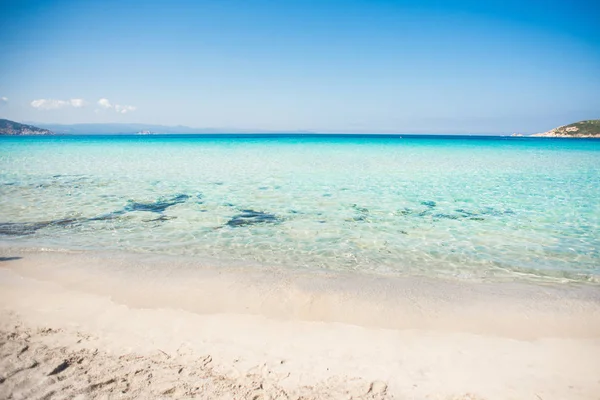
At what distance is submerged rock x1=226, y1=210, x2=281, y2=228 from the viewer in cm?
830

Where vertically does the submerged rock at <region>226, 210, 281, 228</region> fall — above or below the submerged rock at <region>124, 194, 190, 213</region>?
below

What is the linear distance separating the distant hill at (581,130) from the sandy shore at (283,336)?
467 feet

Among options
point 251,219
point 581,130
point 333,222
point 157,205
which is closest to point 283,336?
point 333,222

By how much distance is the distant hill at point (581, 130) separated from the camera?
10975 cm

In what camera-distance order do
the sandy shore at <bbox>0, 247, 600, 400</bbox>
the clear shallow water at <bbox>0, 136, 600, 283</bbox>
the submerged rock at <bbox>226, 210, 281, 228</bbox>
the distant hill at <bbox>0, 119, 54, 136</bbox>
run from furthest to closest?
the distant hill at <bbox>0, 119, 54, 136</bbox>
the submerged rock at <bbox>226, 210, 281, 228</bbox>
the clear shallow water at <bbox>0, 136, 600, 283</bbox>
the sandy shore at <bbox>0, 247, 600, 400</bbox>

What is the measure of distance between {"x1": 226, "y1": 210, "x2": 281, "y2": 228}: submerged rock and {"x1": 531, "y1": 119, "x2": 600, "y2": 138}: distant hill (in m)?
142

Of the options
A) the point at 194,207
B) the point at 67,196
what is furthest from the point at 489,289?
the point at 67,196

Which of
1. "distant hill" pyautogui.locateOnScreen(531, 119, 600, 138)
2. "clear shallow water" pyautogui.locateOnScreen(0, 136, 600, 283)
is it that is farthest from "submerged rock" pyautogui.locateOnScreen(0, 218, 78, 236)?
"distant hill" pyautogui.locateOnScreen(531, 119, 600, 138)

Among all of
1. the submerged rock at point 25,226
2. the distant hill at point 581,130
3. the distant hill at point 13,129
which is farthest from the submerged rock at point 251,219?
the distant hill at point 581,130

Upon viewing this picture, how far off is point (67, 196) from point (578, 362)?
13.4 metres

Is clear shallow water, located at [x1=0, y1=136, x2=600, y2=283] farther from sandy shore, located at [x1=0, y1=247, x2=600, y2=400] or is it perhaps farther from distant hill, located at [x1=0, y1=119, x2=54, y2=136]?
distant hill, located at [x1=0, y1=119, x2=54, y2=136]

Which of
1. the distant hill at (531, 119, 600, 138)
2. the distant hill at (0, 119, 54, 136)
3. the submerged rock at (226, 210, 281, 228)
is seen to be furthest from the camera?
the distant hill at (531, 119, 600, 138)

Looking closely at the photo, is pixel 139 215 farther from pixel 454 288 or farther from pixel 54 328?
pixel 454 288

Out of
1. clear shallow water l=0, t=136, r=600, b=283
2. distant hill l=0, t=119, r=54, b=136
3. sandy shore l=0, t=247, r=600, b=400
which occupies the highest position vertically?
distant hill l=0, t=119, r=54, b=136
